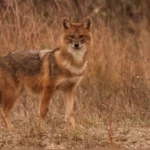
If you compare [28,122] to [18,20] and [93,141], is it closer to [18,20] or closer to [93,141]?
[93,141]

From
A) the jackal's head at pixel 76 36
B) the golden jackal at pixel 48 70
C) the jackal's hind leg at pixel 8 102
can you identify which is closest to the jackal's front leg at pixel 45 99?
the golden jackal at pixel 48 70

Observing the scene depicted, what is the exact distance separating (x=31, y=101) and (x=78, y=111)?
0.91 metres

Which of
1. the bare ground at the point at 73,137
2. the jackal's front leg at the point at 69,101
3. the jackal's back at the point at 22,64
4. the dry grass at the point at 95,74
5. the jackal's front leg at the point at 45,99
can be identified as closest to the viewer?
the bare ground at the point at 73,137

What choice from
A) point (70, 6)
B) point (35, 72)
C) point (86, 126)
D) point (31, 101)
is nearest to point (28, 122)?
point (86, 126)

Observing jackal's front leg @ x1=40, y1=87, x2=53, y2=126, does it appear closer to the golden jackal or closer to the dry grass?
the golden jackal

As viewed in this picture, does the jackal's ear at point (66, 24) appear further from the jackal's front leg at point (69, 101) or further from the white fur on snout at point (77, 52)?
the jackal's front leg at point (69, 101)

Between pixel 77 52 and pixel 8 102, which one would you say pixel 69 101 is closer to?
pixel 77 52

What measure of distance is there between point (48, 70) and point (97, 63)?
7.33 ft

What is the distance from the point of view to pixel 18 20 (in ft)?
35.3

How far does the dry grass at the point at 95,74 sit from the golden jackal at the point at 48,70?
0.87 feet

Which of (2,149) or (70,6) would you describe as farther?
(70,6)

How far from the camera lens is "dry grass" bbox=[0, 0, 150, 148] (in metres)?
8.41

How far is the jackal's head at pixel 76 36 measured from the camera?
8.92 metres

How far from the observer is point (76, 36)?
8961mm
